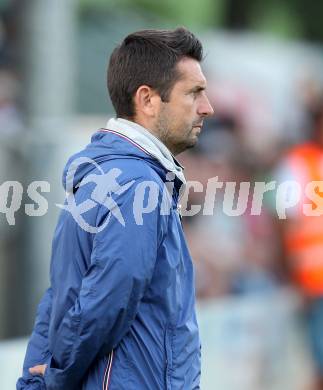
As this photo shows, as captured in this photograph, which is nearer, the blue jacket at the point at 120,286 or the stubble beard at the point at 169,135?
the blue jacket at the point at 120,286

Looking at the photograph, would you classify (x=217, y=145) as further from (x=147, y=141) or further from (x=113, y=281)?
(x=113, y=281)

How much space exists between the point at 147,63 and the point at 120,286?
0.76m

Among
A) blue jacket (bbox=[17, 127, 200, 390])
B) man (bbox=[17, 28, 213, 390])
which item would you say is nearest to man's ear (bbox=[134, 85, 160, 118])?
man (bbox=[17, 28, 213, 390])

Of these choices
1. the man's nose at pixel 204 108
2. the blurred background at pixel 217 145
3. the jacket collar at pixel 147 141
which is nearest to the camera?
the jacket collar at pixel 147 141

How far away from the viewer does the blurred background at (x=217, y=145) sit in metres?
5.54

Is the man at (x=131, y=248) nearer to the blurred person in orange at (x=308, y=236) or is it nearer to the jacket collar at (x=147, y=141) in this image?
the jacket collar at (x=147, y=141)

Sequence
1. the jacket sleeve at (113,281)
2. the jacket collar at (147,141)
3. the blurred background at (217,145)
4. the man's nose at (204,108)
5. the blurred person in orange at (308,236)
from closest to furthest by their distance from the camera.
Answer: the jacket sleeve at (113,281)
the jacket collar at (147,141)
the man's nose at (204,108)
the blurred background at (217,145)
the blurred person in orange at (308,236)

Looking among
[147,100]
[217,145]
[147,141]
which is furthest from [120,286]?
[217,145]

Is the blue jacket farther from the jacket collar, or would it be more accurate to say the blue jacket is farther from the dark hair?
the dark hair

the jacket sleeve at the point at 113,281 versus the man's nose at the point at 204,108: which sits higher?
the man's nose at the point at 204,108

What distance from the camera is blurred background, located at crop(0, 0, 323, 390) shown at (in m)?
5.54

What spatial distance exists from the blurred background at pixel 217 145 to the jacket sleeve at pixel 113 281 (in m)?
1.62

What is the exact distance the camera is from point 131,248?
298 cm

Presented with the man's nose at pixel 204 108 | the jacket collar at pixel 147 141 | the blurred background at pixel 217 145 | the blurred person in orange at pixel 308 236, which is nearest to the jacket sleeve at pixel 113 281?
the jacket collar at pixel 147 141
